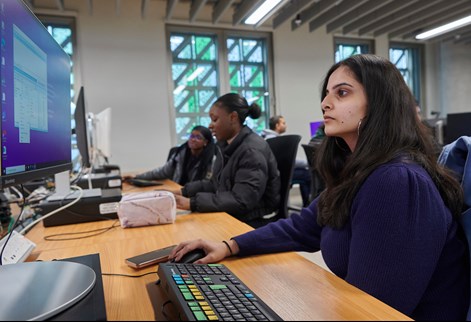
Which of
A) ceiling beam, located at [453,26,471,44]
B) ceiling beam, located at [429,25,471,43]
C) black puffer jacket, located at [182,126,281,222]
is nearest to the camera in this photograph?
black puffer jacket, located at [182,126,281,222]

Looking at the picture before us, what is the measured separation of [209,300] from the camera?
53cm

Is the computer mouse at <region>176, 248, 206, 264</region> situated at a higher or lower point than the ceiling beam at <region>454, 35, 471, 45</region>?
lower

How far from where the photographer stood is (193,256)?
810mm

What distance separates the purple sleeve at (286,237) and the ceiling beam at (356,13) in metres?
4.45

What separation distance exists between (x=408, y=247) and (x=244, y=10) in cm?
451

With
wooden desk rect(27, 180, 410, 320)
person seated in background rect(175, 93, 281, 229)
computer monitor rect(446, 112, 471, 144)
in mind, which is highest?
computer monitor rect(446, 112, 471, 144)

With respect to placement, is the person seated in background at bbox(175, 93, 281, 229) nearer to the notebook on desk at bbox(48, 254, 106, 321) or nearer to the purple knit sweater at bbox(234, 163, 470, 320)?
the purple knit sweater at bbox(234, 163, 470, 320)

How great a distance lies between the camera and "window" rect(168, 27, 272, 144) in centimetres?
516

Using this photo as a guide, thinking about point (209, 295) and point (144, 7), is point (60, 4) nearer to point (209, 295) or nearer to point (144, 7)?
point (144, 7)

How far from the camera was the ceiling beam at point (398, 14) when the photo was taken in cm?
471

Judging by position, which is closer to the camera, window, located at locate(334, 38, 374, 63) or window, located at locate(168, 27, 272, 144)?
window, located at locate(168, 27, 272, 144)

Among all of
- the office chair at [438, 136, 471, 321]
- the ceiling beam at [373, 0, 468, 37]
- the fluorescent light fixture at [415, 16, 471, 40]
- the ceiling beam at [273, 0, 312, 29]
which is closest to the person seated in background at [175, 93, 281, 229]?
the office chair at [438, 136, 471, 321]

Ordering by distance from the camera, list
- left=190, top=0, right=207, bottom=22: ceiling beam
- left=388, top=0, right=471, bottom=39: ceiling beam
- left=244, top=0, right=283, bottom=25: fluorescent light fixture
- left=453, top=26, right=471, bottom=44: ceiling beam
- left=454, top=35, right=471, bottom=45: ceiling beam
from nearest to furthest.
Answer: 1. left=244, top=0, right=283, bottom=25: fluorescent light fixture
2. left=190, top=0, right=207, bottom=22: ceiling beam
3. left=388, top=0, right=471, bottom=39: ceiling beam
4. left=453, top=26, right=471, bottom=44: ceiling beam
5. left=454, top=35, right=471, bottom=45: ceiling beam

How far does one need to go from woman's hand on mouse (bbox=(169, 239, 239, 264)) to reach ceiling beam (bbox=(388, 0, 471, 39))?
556 centimetres
